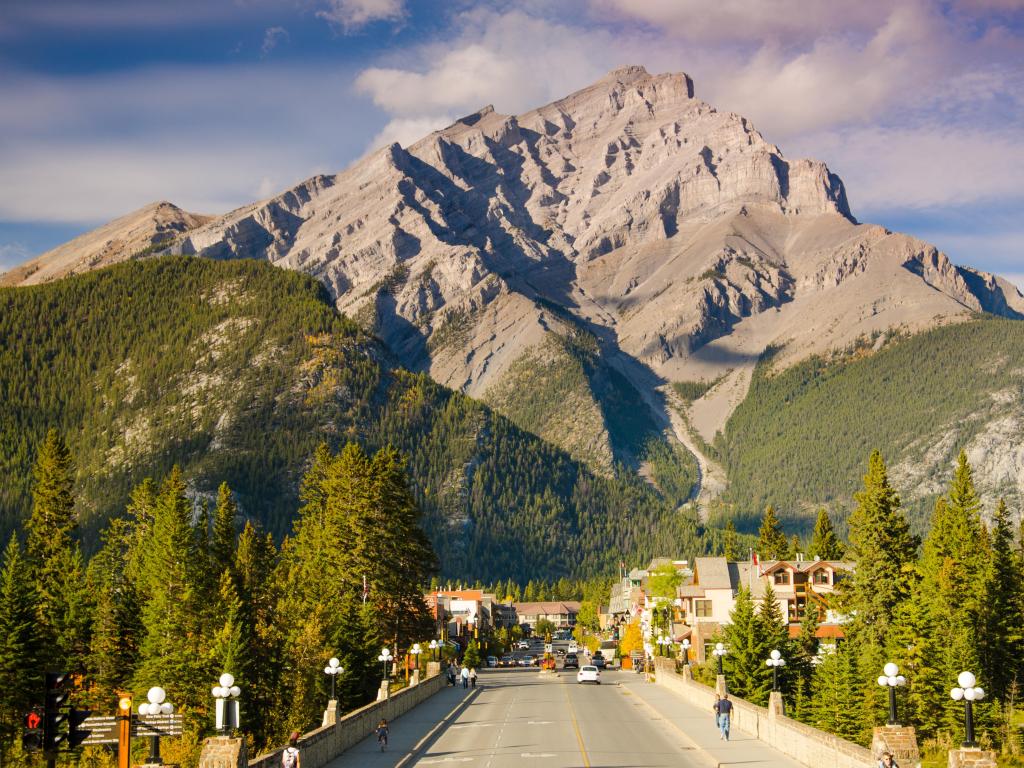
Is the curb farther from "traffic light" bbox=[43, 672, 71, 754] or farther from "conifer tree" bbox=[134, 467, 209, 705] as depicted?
"conifer tree" bbox=[134, 467, 209, 705]

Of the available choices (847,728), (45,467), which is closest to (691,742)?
(847,728)

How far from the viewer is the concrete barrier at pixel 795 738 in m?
40.1

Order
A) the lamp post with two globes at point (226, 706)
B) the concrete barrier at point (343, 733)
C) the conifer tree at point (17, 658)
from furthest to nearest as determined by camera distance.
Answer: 1. the conifer tree at point (17, 658)
2. the concrete barrier at point (343, 733)
3. the lamp post with two globes at point (226, 706)

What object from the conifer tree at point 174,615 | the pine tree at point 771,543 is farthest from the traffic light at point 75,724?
the pine tree at point 771,543

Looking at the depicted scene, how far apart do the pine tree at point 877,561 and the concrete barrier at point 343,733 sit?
33.7 metres

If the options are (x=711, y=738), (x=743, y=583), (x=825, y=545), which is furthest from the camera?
(x=825, y=545)

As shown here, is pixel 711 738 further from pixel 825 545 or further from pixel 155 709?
pixel 825 545

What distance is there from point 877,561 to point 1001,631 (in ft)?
33.7

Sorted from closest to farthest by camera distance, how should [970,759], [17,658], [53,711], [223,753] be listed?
[53,711], [970,759], [223,753], [17,658]

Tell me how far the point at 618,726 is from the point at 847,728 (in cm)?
1885

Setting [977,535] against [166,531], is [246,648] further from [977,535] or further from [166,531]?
[977,535]

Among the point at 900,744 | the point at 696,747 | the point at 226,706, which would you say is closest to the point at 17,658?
the point at 226,706

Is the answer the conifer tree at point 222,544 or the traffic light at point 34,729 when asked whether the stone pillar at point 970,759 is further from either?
the conifer tree at point 222,544

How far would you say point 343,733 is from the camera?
171 feet
